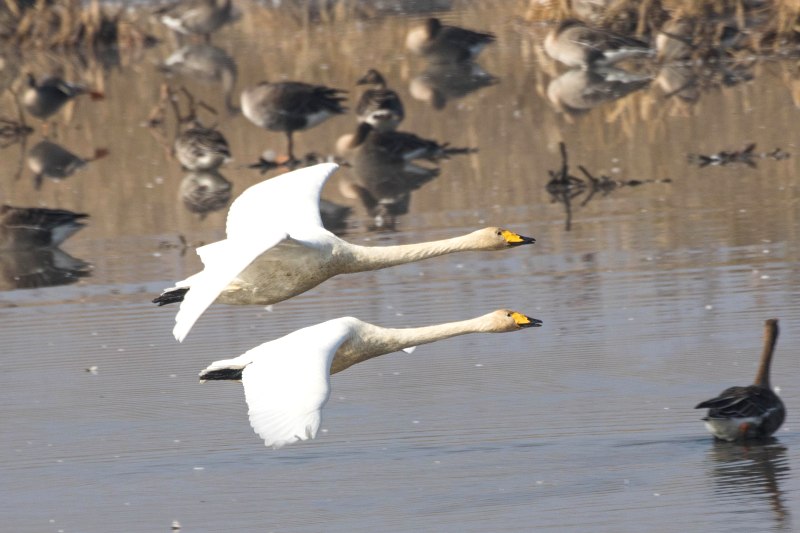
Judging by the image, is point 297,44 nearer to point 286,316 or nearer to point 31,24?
point 31,24

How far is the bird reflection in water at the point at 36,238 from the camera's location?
14930 millimetres

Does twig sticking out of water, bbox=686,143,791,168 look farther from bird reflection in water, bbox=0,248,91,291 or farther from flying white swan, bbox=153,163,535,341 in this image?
flying white swan, bbox=153,163,535,341

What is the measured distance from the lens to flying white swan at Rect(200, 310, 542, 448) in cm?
730

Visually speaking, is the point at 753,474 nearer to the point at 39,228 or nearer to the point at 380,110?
the point at 39,228

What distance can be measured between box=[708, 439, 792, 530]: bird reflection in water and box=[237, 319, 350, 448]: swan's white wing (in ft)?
6.44

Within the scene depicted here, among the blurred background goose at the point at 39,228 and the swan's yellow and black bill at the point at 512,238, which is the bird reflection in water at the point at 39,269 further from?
the swan's yellow and black bill at the point at 512,238

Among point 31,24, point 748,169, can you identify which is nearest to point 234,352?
point 748,169

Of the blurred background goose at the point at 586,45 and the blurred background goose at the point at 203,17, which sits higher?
the blurred background goose at the point at 203,17

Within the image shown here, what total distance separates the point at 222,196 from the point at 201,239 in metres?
2.61

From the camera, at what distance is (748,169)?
17.1m

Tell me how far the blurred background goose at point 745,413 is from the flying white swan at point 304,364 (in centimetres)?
104

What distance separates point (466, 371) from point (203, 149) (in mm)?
9507

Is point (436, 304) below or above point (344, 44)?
below

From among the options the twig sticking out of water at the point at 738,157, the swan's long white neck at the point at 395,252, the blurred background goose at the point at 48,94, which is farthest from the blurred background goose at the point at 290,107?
the swan's long white neck at the point at 395,252
